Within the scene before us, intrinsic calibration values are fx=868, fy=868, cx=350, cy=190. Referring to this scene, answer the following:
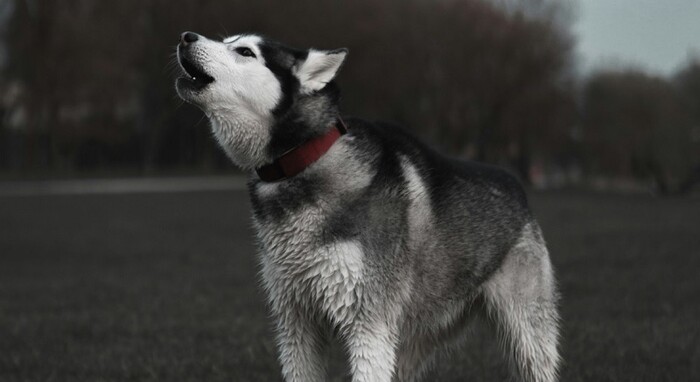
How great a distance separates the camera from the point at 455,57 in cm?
4731

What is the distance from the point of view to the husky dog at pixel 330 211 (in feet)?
14.1

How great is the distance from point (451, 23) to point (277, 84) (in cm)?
4526

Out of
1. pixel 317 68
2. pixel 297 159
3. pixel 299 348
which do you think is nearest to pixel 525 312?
pixel 299 348

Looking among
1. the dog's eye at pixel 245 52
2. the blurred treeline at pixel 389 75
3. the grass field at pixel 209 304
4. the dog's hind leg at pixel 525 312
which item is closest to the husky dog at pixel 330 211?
the dog's eye at pixel 245 52

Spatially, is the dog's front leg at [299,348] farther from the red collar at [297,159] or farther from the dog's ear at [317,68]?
the dog's ear at [317,68]

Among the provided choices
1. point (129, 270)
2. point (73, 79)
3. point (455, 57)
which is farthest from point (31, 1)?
point (129, 270)

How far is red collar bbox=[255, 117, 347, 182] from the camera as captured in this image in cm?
440

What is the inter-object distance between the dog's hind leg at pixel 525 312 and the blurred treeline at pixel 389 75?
35.9m

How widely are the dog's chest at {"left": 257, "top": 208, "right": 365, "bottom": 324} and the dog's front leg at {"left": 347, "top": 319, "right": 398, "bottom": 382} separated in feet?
0.31

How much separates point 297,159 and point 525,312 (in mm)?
1688

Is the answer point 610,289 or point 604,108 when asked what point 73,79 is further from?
point 610,289

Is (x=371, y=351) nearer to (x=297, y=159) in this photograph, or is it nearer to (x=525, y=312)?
(x=297, y=159)

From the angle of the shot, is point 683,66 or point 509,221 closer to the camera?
point 509,221

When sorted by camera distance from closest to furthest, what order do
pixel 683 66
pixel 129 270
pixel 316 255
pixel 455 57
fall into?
pixel 316 255, pixel 129 270, pixel 455 57, pixel 683 66
